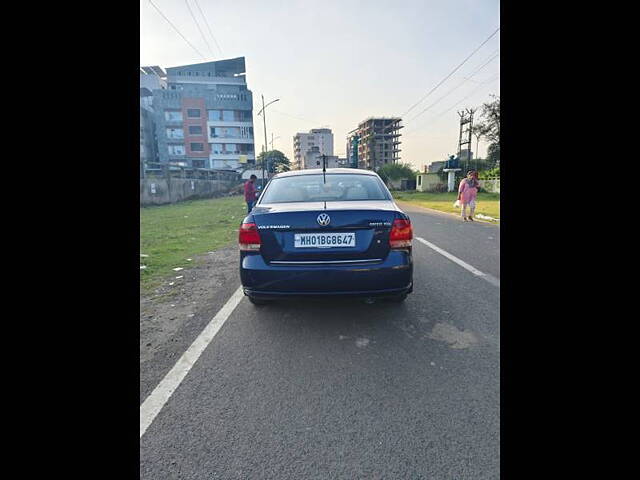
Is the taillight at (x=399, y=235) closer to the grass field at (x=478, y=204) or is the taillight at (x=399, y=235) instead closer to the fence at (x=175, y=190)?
the grass field at (x=478, y=204)

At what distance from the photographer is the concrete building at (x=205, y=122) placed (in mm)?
60125

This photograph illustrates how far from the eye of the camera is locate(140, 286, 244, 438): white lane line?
206 centimetres

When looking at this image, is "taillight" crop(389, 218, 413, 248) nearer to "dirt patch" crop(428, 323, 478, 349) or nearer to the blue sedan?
the blue sedan

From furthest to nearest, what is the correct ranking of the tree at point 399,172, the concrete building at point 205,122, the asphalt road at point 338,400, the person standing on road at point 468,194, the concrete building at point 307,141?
1. the concrete building at point 307,141
2. the concrete building at point 205,122
3. the tree at point 399,172
4. the person standing on road at point 468,194
5. the asphalt road at point 338,400

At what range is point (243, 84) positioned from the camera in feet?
227

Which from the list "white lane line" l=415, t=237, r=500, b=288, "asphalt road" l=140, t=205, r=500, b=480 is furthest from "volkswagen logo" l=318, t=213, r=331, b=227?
"white lane line" l=415, t=237, r=500, b=288

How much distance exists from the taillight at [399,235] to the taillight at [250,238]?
1207 millimetres

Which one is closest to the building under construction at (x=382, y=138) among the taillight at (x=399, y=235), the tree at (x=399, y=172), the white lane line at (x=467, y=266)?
the tree at (x=399, y=172)

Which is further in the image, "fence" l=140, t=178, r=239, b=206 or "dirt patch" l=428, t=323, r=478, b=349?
"fence" l=140, t=178, r=239, b=206

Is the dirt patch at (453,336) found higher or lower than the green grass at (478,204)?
lower
